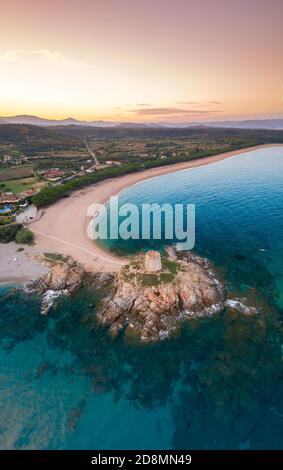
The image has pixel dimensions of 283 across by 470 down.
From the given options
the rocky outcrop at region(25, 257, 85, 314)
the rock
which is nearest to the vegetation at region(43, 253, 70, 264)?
the rocky outcrop at region(25, 257, 85, 314)

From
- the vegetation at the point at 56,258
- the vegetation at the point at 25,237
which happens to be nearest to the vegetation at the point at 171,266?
the vegetation at the point at 56,258

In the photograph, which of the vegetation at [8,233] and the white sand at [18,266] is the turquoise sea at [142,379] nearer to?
the white sand at [18,266]

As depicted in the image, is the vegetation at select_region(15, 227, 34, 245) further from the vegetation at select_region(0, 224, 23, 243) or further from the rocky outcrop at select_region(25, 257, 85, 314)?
the rocky outcrop at select_region(25, 257, 85, 314)

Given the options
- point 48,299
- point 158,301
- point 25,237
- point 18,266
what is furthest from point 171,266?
point 25,237

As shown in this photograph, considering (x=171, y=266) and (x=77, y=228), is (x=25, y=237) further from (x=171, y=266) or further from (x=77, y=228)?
(x=171, y=266)

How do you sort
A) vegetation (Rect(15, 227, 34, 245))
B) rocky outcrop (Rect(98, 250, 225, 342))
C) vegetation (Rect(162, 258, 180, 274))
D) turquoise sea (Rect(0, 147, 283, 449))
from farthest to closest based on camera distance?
1. vegetation (Rect(15, 227, 34, 245))
2. vegetation (Rect(162, 258, 180, 274))
3. rocky outcrop (Rect(98, 250, 225, 342))
4. turquoise sea (Rect(0, 147, 283, 449))
